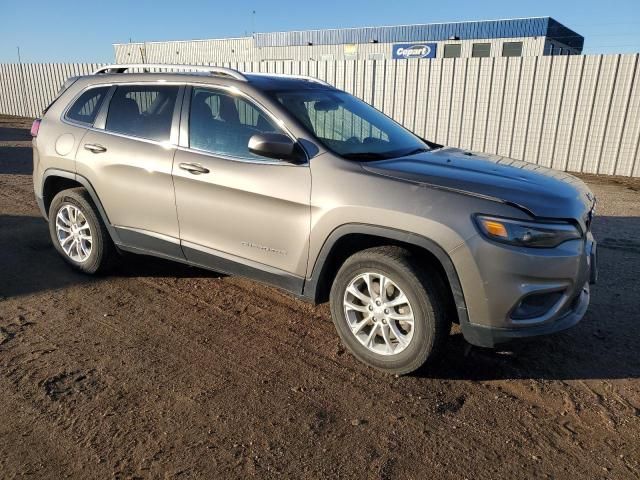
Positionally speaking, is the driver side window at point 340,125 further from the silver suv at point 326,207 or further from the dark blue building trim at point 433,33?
the dark blue building trim at point 433,33

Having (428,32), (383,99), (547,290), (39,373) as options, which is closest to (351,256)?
(547,290)

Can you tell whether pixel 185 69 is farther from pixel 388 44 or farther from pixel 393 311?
pixel 388 44

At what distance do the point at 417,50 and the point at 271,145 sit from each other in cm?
3055

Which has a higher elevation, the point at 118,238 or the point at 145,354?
the point at 118,238

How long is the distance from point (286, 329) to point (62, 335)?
165 cm

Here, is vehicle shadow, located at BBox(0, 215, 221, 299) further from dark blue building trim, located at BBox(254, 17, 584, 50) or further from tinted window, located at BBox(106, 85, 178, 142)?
dark blue building trim, located at BBox(254, 17, 584, 50)

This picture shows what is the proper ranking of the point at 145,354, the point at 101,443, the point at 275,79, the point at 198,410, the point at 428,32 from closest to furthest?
the point at 101,443 → the point at 198,410 → the point at 145,354 → the point at 275,79 → the point at 428,32

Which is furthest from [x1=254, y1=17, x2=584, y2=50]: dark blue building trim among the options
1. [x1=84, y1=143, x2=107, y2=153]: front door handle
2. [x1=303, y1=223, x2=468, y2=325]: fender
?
[x1=303, y1=223, x2=468, y2=325]: fender

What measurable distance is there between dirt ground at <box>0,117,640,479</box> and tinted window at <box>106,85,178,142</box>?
4.67ft

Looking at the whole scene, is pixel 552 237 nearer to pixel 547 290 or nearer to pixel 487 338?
pixel 547 290

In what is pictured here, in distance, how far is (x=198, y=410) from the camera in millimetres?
2926

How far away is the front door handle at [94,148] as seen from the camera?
448 centimetres

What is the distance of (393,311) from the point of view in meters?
3.27

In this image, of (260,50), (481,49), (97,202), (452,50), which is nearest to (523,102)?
(97,202)
